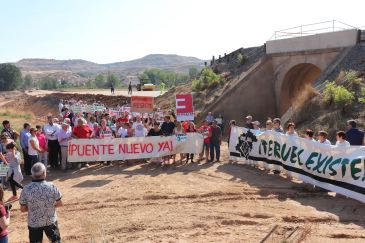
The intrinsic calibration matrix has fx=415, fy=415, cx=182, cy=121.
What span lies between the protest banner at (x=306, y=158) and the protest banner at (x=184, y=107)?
2.35 m

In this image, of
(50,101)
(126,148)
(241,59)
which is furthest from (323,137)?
(50,101)

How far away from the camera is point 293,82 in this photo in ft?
90.8

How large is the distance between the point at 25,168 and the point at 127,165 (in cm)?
356

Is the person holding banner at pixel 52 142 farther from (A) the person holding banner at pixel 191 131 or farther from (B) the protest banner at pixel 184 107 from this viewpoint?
Result: (B) the protest banner at pixel 184 107

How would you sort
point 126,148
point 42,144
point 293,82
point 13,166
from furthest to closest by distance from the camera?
point 293,82 → point 126,148 → point 42,144 → point 13,166

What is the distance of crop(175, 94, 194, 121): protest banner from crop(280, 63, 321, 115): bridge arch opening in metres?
11.3

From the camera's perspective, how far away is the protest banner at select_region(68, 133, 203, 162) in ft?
48.8

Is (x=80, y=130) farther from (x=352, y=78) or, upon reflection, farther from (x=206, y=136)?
(x=352, y=78)

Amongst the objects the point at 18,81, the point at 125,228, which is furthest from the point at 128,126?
the point at 18,81

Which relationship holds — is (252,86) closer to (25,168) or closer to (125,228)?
(25,168)

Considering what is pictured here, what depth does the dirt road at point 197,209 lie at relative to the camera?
341 inches

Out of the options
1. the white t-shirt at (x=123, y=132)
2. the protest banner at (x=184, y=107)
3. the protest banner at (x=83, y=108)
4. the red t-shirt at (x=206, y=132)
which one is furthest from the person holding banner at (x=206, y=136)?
the protest banner at (x=83, y=108)

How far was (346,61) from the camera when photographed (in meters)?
21.2

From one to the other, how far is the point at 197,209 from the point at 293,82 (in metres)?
19.5
